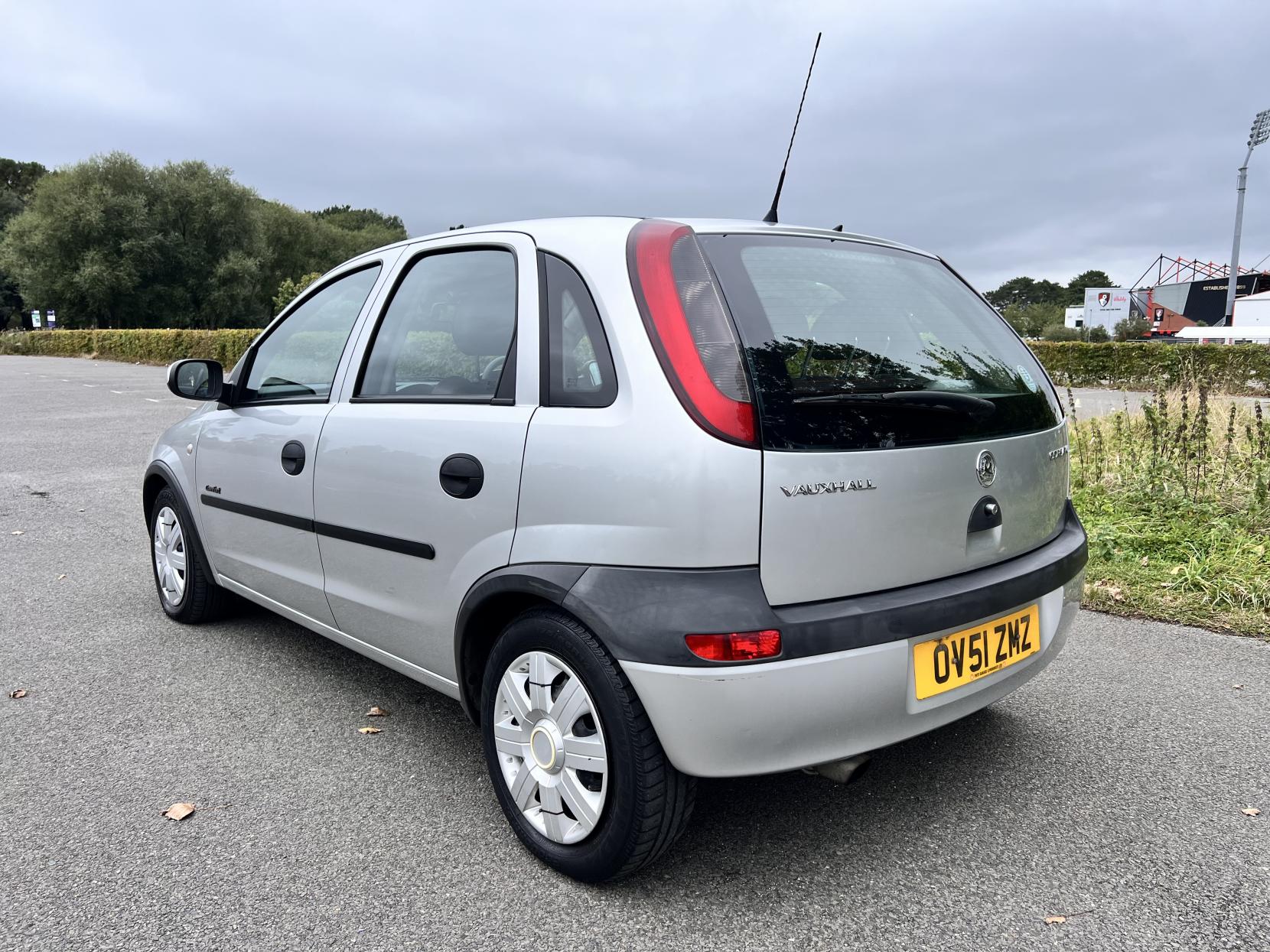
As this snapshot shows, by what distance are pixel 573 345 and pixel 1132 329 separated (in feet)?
211

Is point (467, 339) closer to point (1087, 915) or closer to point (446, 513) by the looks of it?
point (446, 513)

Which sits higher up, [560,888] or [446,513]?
[446,513]

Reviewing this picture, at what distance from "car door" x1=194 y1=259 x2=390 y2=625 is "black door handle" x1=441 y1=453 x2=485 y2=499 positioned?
79 centimetres

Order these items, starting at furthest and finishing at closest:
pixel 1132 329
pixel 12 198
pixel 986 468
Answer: pixel 12 198 → pixel 1132 329 → pixel 986 468

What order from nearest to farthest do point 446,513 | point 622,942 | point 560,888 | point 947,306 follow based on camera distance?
point 622,942, point 560,888, point 446,513, point 947,306

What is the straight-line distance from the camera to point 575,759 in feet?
7.29

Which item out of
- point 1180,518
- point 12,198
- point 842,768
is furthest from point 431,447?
point 12,198

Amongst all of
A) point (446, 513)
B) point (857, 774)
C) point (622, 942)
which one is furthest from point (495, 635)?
point (857, 774)

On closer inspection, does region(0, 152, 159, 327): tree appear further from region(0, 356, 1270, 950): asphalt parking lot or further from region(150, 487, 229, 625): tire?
region(0, 356, 1270, 950): asphalt parking lot

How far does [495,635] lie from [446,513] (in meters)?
0.36

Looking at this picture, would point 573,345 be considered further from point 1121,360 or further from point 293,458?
point 1121,360

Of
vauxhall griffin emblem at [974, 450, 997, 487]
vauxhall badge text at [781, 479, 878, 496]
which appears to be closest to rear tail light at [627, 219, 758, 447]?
vauxhall badge text at [781, 479, 878, 496]

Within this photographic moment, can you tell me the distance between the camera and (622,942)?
6.80 feet

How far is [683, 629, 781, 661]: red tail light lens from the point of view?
77.2 inches
